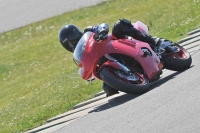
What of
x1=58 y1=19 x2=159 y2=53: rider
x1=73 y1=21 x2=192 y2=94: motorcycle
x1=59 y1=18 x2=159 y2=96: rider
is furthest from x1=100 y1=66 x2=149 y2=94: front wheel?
x1=58 y1=19 x2=159 y2=53: rider

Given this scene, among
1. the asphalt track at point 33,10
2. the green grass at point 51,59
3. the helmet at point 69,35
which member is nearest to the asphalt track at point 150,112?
the helmet at point 69,35

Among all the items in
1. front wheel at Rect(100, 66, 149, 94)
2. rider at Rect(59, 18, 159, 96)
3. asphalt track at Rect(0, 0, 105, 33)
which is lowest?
asphalt track at Rect(0, 0, 105, 33)

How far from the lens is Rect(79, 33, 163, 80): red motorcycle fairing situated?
9514 millimetres

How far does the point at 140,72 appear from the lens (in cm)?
959

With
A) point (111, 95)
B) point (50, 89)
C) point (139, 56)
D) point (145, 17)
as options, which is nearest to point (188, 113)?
point (139, 56)

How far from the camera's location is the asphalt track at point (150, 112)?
22.6 ft

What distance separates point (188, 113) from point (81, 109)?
3575 mm

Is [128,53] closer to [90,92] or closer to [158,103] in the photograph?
[158,103]

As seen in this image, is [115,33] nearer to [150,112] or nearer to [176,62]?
[176,62]

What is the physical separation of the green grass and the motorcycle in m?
1.73

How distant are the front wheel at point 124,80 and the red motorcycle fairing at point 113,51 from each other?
0.23m

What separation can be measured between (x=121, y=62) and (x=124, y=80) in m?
0.45

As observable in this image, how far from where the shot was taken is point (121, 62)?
955 cm

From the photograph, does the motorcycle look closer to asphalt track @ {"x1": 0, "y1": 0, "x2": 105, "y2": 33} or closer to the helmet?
the helmet
